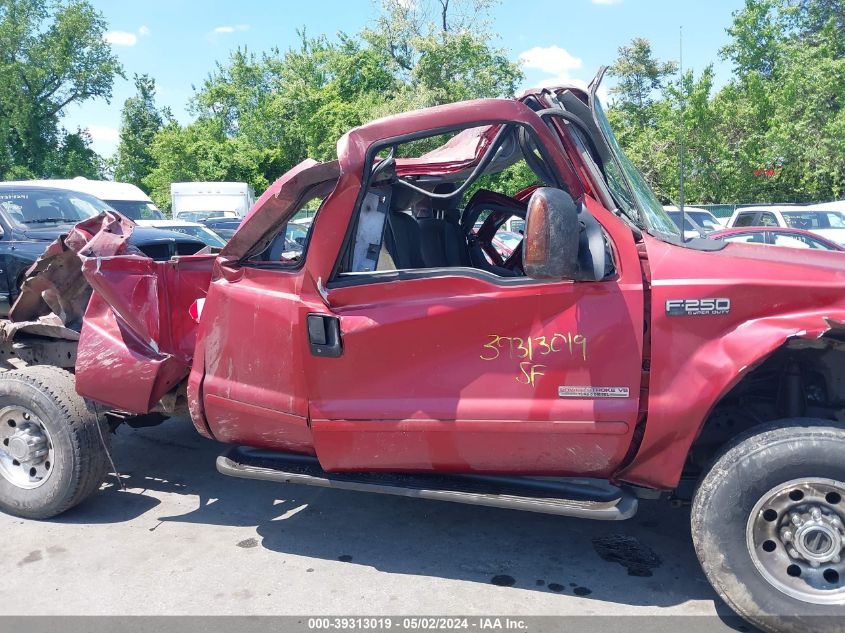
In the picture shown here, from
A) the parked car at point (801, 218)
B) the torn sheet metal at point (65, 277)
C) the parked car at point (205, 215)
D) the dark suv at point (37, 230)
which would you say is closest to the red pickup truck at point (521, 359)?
the torn sheet metal at point (65, 277)

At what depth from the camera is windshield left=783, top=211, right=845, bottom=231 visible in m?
16.2

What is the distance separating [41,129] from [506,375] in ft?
140

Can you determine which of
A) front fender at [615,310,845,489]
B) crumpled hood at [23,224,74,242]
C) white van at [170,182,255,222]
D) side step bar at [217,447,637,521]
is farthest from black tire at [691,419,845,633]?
white van at [170,182,255,222]

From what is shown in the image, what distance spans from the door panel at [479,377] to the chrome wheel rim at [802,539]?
622mm

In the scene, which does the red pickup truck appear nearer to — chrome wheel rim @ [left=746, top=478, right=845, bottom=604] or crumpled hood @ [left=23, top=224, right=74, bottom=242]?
chrome wheel rim @ [left=746, top=478, right=845, bottom=604]

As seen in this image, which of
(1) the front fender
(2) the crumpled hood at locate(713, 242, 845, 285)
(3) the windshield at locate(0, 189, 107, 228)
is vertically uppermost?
(3) the windshield at locate(0, 189, 107, 228)

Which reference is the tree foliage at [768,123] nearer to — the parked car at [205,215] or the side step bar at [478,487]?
the parked car at [205,215]

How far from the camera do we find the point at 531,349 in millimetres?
3191

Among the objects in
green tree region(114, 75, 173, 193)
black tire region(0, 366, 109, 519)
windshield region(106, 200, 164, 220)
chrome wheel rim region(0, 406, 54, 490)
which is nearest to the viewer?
black tire region(0, 366, 109, 519)

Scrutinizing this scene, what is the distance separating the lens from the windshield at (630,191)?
346cm

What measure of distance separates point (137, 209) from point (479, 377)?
49.0 feet

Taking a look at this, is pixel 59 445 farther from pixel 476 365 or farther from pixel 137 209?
pixel 137 209

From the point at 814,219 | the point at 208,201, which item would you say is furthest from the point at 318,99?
the point at 814,219

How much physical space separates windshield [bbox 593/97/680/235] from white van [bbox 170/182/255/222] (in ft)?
71.4
